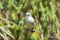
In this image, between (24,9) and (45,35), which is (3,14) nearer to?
(24,9)

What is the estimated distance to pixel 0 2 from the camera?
2.69 metres

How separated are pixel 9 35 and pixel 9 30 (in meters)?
0.12

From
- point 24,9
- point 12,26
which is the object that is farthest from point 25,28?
point 24,9

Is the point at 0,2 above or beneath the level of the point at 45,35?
above

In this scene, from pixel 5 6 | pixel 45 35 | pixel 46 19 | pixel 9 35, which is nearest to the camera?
pixel 9 35

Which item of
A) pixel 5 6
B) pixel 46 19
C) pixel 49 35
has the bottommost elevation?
pixel 49 35

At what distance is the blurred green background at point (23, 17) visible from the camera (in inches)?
86.0

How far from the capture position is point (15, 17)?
8.43 feet

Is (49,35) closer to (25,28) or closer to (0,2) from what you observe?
(25,28)

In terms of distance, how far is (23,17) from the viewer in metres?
2.66

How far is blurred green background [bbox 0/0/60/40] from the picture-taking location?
2.18 m

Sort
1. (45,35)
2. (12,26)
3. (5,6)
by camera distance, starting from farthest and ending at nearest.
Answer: (5,6), (45,35), (12,26)

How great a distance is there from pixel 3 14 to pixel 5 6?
14 centimetres

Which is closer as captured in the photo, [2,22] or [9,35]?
[9,35]
